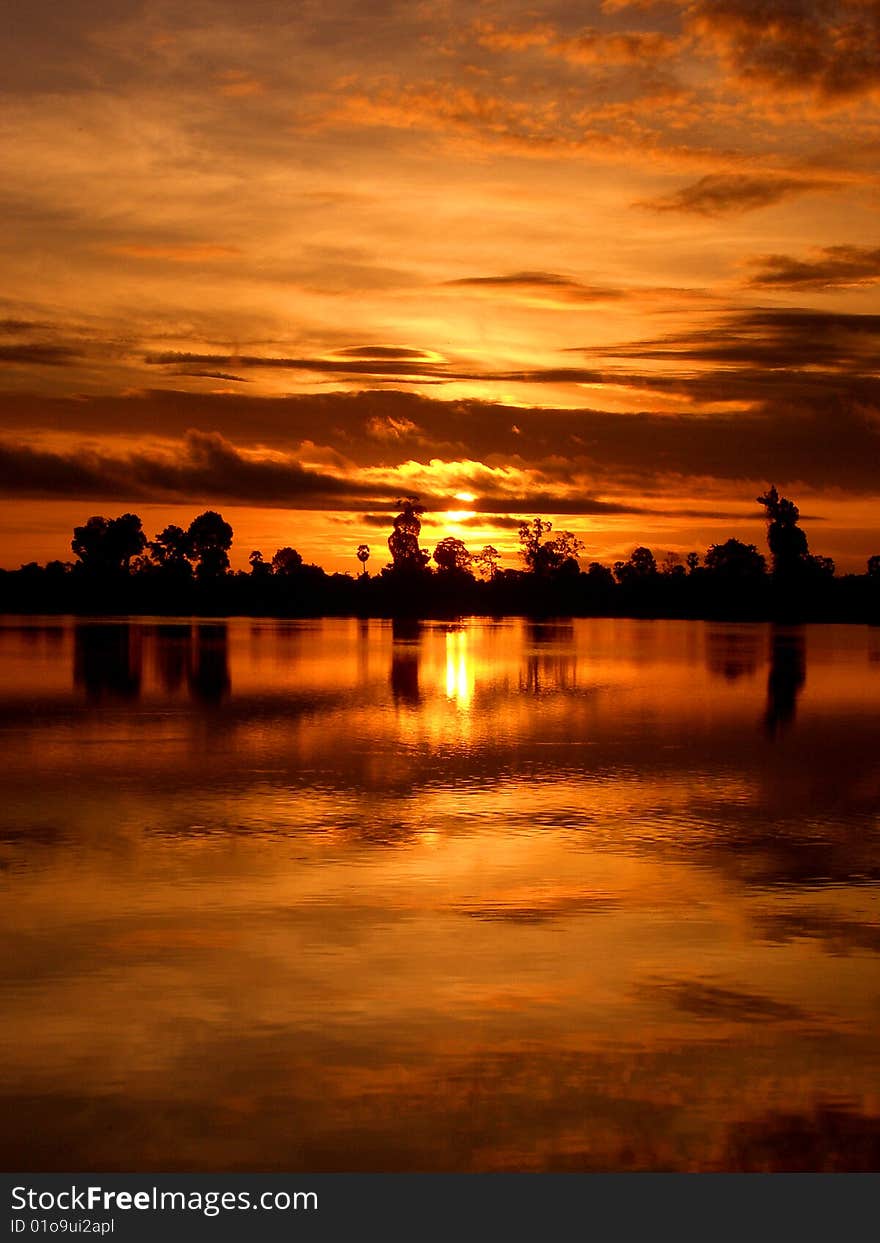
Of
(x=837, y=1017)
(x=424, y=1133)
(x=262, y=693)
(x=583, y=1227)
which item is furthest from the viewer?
(x=262, y=693)

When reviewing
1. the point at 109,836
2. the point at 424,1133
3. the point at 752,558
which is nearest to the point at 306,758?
the point at 109,836

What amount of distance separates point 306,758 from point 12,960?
1235 cm

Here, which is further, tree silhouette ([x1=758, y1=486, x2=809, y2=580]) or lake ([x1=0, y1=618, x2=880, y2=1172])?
tree silhouette ([x1=758, y1=486, x2=809, y2=580])

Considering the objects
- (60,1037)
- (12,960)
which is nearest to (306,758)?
(12,960)

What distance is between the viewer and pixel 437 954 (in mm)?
11336

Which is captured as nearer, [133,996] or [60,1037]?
[60,1037]

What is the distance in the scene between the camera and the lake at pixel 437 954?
319 inches

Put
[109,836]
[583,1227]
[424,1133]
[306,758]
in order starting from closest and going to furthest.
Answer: [583,1227] → [424,1133] → [109,836] → [306,758]

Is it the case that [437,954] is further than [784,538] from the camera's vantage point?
No

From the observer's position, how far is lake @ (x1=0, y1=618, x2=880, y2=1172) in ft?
26.6

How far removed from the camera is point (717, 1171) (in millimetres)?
7641

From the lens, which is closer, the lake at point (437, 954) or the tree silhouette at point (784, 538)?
the lake at point (437, 954)

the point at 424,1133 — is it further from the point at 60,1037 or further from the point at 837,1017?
the point at 837,1017

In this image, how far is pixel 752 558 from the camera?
19312 cm
